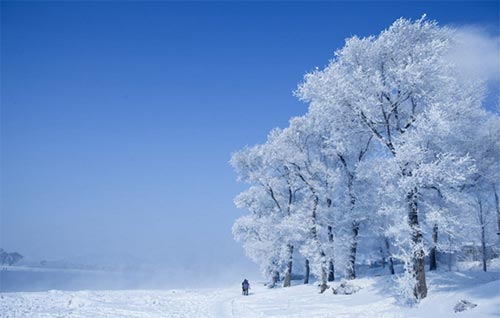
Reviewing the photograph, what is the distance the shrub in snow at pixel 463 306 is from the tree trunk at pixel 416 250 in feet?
9.09

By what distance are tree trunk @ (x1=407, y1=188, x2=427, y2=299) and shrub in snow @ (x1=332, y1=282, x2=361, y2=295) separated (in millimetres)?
7327

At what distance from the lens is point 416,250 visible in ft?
62.7

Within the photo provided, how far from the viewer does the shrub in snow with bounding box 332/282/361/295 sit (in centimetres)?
2641

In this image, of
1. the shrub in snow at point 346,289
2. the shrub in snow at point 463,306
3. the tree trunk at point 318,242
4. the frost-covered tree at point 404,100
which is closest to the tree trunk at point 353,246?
the tree trunk at point 318,242

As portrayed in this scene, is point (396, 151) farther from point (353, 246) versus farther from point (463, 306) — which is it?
point (353, 246)

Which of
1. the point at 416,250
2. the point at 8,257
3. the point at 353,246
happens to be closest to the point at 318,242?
the point at 353,246

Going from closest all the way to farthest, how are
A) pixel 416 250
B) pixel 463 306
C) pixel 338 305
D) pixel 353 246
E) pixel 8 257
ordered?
pixel 463 306, pixel 416 250, pixel 338 305, pixel 353 246, pixel 8 257

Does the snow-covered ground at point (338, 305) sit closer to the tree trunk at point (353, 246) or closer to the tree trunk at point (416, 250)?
the tree trunk at point (416, 250)

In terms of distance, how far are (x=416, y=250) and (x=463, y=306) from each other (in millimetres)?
3393

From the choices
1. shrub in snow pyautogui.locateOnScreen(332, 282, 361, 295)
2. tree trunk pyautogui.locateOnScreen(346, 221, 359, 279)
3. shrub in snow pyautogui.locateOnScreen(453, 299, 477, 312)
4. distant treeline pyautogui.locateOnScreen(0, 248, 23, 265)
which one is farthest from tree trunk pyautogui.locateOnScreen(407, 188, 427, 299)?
distant treeline pyautogui.locateOnScreen(0, 248, 23, 265)

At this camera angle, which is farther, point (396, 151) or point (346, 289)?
point (346, 289)

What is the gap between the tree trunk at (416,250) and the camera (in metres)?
19.3

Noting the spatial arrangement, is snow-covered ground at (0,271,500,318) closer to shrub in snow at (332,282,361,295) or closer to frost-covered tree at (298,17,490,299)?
shrub in snow at (332,282,361,295)

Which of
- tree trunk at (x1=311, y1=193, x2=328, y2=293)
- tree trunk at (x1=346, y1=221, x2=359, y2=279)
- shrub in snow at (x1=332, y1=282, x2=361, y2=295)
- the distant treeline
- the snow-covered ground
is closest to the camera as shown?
the snow-covered ground
